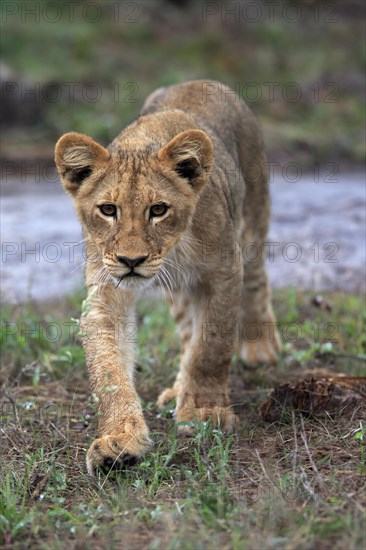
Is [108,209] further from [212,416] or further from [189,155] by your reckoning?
[212,416]

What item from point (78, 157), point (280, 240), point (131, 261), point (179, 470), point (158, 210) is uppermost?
point (78, 157)

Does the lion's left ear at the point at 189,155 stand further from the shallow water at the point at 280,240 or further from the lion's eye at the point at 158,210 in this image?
the shallow water at the point at 280,240

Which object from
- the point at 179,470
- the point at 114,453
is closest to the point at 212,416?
the point at 179,470

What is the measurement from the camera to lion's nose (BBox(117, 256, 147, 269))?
4.50 meters

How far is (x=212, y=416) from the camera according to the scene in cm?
510

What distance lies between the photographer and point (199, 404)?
5.24 metres

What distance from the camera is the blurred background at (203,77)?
33.3ft

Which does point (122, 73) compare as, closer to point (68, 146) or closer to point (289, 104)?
point (289, 104)

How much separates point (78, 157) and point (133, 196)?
17.3 inches

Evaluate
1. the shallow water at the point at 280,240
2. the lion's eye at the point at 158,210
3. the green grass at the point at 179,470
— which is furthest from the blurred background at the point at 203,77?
the lion's eye at the point at 158,210

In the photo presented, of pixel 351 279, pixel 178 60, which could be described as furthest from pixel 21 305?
pixel 178 60

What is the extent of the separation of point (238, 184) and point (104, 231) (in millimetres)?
1510

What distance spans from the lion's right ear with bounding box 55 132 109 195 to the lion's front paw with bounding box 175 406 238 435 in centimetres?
125

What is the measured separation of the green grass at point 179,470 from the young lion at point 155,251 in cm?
19
